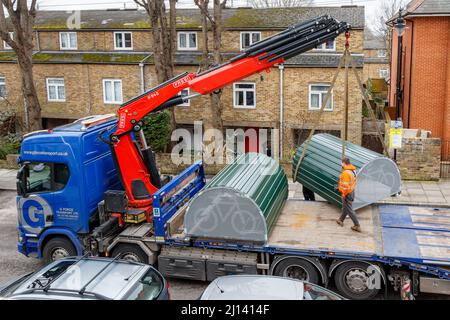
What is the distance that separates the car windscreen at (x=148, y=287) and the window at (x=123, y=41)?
21571 mm

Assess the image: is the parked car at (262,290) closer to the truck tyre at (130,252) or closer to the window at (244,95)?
the truck tyre at (130,252)

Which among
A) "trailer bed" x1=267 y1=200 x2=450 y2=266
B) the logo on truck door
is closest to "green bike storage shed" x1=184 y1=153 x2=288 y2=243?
"trailer bed" x1=267 y1=200 x2=450 y2=266

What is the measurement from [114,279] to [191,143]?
1721cm

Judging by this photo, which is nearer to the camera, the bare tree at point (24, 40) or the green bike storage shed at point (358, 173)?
the green bike storage shed at point (358, 173)

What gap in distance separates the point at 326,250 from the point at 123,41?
70.8ft

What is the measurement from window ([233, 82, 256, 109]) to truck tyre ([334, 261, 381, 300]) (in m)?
16.7

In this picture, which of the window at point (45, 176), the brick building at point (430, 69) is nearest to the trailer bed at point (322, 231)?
the window at point (45, 176)

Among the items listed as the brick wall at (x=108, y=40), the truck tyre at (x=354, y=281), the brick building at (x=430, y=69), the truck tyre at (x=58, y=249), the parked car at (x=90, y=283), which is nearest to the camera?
the parked car at (x=90, y=283)

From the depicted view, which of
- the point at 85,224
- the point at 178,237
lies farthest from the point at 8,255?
the point at 178,237

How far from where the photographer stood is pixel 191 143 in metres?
25.2

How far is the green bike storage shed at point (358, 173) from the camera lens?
11742 millimetres

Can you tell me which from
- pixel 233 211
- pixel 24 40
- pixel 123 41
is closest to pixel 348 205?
pixel 233 211

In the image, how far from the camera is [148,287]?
27.2ft

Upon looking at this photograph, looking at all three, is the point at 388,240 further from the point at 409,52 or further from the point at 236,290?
the point at 409,52
